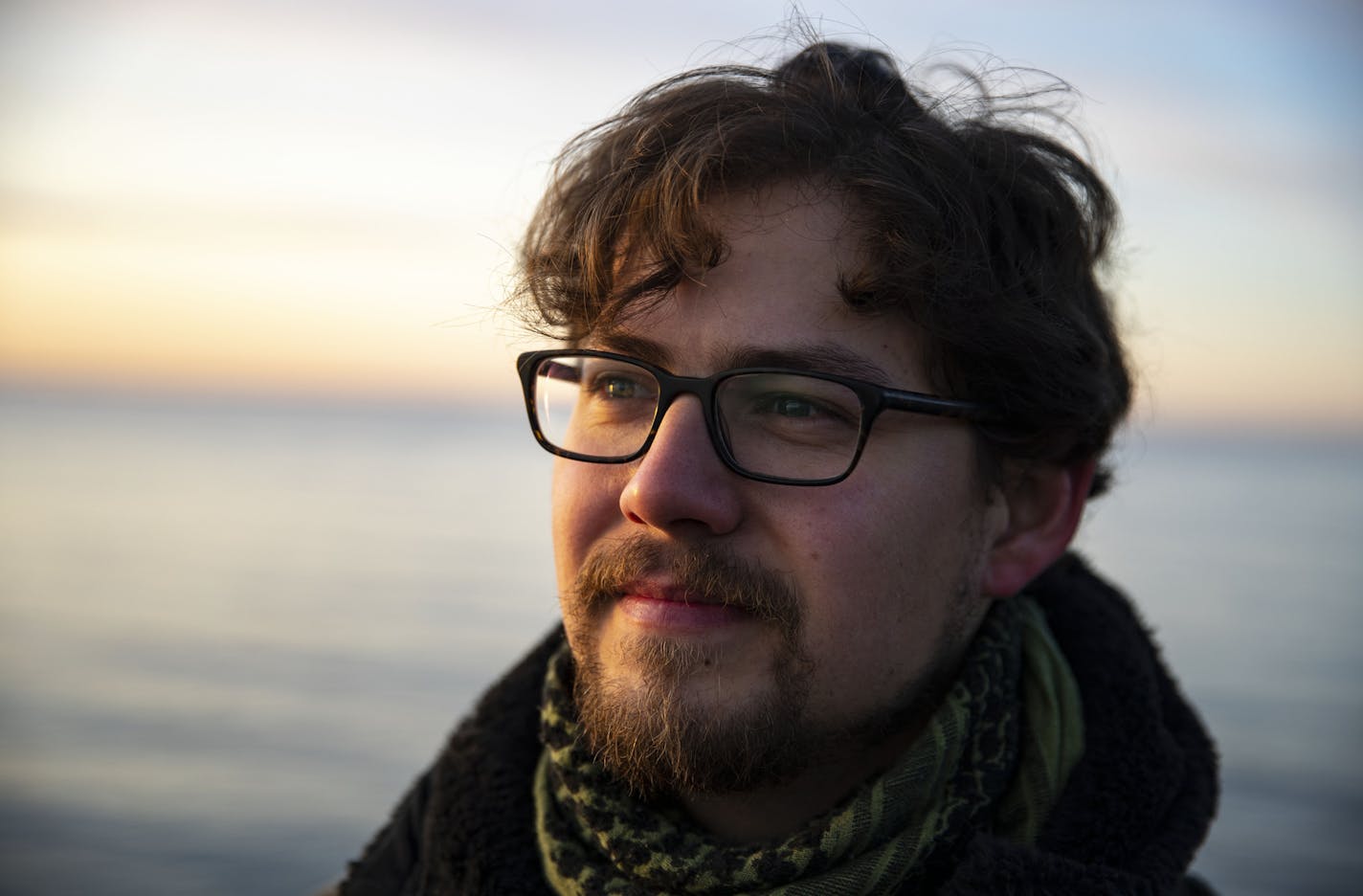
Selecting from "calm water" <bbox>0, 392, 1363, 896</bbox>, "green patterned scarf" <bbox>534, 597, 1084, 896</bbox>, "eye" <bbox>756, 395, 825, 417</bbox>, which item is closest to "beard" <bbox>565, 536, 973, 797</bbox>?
"green patterned scarf" <bbox>534, 597, 1084, 896</bbox>

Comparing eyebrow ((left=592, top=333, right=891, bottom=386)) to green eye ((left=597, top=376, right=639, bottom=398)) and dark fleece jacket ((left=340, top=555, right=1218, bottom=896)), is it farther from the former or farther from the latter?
dark fleece jacket ((left=340, top=555, right=1218, bottom=896))

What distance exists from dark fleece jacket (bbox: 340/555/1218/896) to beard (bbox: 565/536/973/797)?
338 mm

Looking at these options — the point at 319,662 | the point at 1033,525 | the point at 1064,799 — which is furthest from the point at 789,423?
the point at 319,662

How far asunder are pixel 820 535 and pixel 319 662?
8752 millimetres

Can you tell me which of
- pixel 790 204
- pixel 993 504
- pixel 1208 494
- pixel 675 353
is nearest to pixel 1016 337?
pixel 993 504

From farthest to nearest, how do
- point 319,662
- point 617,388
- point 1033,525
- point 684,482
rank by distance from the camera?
1. point 319,662
2. point 1033,525
3. point 617,388
4. point 684,482

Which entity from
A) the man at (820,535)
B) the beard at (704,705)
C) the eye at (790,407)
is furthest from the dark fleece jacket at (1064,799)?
the eye at (790,407)

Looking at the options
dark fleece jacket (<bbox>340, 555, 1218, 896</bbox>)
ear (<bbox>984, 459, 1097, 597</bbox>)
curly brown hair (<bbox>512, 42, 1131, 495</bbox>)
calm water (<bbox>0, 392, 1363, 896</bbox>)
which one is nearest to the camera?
dark fleece jacket (<bbox>340, 555, 1218, 896</bbox>)

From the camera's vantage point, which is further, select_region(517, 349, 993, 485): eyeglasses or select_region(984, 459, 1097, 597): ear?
select_region(984, 459, 1097, 597): ear

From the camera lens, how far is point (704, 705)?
190 cm

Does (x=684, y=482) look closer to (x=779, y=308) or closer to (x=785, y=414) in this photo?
(x=785, y=414)

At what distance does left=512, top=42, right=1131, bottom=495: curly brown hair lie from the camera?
202cm

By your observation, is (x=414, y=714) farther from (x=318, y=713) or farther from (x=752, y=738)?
(x=752, y=738)

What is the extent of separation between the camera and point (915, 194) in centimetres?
204
